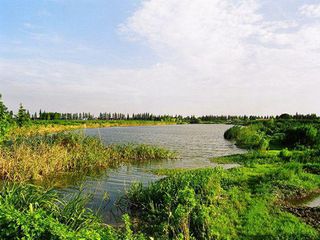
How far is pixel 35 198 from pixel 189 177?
5.89 meters

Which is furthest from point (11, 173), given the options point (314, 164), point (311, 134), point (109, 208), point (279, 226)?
point (311, 134)

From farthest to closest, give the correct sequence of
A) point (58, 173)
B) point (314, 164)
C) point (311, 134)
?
point (311, 134)
point (314, 164)
point (58, 173)

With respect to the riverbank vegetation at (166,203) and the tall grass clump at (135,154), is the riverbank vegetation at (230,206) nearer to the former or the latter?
Answer: the riverbank vegetation at (166,203)

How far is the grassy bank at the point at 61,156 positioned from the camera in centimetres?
1511

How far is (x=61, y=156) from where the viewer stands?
1780cm

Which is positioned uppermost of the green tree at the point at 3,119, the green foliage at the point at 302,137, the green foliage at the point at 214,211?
the green tree at the point at 3,119

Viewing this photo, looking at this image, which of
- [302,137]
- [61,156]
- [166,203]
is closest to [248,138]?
[302,137]

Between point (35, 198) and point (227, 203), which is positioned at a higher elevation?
point (35, 198)

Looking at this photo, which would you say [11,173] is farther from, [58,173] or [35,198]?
[35,198]

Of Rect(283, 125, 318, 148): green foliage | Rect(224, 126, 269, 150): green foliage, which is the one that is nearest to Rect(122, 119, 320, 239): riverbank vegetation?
Rect(224, 126, 269, 150): green foliage

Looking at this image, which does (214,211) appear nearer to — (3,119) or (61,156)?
(3,119)

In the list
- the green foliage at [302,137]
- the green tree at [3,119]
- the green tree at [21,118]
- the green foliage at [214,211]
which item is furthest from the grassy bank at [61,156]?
the green tree at [21,118]

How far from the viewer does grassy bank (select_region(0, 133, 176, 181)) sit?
15109mm

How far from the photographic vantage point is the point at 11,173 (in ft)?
49.2
